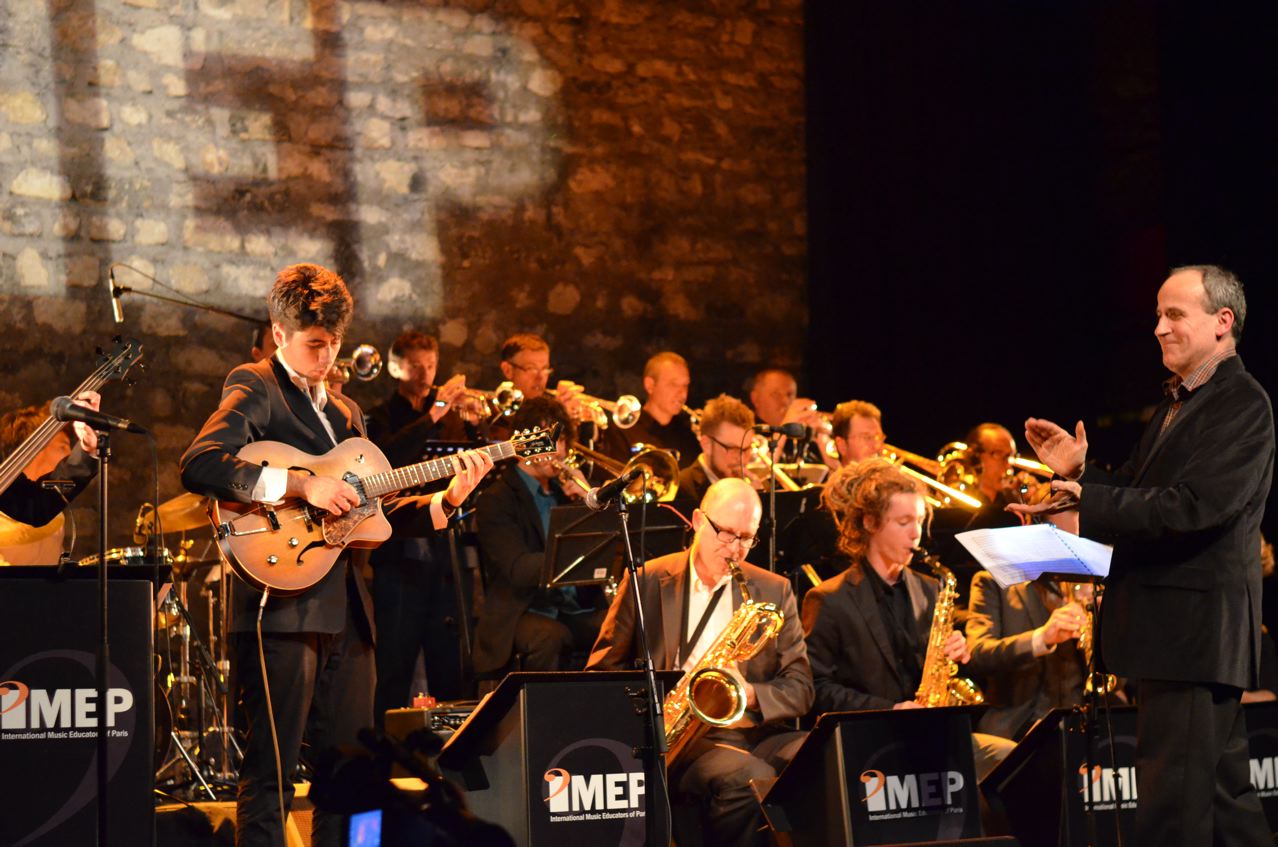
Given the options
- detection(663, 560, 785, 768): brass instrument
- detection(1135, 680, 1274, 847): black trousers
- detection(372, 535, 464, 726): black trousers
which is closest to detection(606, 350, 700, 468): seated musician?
detection(372, 535, 464, 726): black trousers

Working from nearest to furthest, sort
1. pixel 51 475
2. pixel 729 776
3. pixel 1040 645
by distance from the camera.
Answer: pixel 51 475 → pixel 729 776 → pixel 1040 645

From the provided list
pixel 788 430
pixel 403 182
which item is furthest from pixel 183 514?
pixel 403 182

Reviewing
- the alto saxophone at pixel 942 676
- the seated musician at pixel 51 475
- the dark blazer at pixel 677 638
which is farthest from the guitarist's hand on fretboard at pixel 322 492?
the alto saxophone at pixel 942 676

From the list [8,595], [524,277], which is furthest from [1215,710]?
[524,277]

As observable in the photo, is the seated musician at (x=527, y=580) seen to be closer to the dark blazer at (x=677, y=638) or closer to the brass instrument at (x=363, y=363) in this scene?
the dark blazer at (x=677, y=638)

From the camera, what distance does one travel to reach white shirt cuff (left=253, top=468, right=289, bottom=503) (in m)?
3.94

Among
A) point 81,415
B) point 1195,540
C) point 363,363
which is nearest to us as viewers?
point 81,415

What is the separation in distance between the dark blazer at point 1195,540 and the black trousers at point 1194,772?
0.23 feet

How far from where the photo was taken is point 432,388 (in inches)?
296

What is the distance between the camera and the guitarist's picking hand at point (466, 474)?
14.5ft

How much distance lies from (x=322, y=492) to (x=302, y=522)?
0.38 feet

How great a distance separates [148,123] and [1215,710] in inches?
237

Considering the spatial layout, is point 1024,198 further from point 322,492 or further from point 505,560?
point 322,492

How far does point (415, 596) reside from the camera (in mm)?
6926
